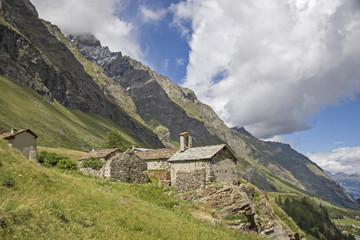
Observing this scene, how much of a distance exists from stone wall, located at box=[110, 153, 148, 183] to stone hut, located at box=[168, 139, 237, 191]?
4.87 meters

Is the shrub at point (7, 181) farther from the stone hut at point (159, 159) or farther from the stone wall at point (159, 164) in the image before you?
the stone wall at point (159, 164)

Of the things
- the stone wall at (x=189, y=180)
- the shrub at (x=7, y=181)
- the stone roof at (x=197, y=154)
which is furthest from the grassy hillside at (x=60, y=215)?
the stone roof at (x=197, y=154)

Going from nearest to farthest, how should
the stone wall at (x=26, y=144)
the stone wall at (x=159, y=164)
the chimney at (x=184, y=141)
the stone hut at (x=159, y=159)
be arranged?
the chimney at (x=184, y=141)
the stone wall at (x=159, y=164)
the stone hut at (x=159, y=159)
the stone wall at (x=26, y=144)

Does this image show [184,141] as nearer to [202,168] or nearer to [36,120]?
[202,168]

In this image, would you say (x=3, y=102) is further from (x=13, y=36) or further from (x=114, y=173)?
(x=114, y=173)

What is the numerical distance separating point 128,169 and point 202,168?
32.0 ft

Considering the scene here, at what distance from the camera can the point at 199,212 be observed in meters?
22.8

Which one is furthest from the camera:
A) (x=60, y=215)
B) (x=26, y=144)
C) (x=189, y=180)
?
(x=26, y=144)

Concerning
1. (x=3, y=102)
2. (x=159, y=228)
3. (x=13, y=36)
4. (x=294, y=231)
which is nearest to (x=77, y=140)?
(x=3, y=102)

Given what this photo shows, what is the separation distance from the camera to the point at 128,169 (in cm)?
2980

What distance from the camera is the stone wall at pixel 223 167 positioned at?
32.2 meters

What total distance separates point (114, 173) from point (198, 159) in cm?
1125

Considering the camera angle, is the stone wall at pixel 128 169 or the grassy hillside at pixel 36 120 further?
the grassy hillside at pixel 36 120

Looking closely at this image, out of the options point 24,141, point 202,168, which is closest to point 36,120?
point 24,141
